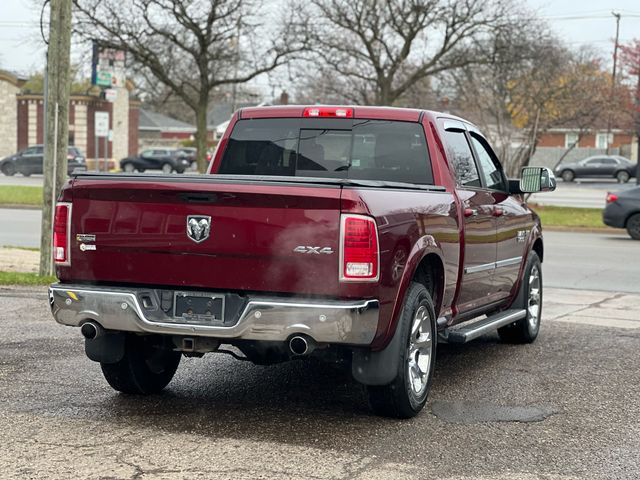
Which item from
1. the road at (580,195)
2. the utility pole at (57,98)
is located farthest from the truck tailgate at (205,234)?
the road at (580,195)

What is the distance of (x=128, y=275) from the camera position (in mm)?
5754

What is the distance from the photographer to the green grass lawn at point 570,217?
83.0 feet

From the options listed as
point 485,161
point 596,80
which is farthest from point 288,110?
point 596,80

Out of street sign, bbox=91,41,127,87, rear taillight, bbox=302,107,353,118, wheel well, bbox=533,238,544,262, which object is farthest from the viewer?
street sign, bbox=91,41,127,87

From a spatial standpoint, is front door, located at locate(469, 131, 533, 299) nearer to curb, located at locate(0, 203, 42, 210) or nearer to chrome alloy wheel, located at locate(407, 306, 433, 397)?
chrome alloy wheel, located at locate(407, 306, 433, 397)

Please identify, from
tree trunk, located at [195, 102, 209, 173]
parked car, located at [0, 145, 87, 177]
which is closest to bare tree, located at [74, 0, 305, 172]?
tree trunk, located at [195, 102, 209, 173]

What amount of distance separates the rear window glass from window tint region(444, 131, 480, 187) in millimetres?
321

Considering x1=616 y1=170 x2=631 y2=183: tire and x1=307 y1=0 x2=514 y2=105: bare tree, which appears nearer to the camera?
x1=307 y1=0 x2=514 y2=105: bare tree

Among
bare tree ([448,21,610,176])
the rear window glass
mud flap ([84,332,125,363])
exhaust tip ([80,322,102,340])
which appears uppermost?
bare tree ([448,21,610,176])

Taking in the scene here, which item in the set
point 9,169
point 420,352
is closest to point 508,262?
point 420,352

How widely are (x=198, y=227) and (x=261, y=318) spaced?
0.61 m

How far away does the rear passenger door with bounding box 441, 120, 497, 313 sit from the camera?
7141 millimetres

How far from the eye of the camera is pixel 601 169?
193 feet

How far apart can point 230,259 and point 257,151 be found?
6.66ft
